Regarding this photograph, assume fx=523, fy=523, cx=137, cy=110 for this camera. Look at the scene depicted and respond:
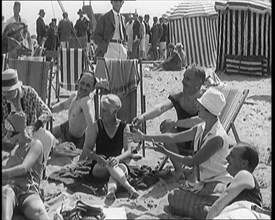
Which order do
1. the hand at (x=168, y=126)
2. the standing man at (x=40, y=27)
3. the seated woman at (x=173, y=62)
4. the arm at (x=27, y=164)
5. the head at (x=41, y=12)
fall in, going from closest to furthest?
1. the arm at (x=27, y=164)
2. the hand at (x=168, y=126)
3. the seated woman at (x=173, y=62)
4. the head at (x=41, y=12)
5. the standing man at (x=40, y=27)

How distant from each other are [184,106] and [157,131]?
1.80 m

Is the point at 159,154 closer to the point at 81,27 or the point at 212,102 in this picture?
the point at 212,102

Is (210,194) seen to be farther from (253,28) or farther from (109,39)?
(253,28)

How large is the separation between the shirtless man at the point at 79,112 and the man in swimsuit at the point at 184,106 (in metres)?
0.67

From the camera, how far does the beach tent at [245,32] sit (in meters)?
10.9

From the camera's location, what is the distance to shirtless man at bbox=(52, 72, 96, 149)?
→ 481cm

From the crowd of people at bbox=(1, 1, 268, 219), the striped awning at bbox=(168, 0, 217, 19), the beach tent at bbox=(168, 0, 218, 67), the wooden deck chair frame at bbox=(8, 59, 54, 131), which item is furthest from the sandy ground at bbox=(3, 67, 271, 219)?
the striped awning at bbox=(168, 0, 217, 19)

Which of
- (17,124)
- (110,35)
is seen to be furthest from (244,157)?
(110,35)

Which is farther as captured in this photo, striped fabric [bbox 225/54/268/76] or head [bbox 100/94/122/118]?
striped fabric [bbox 225/54/268/76]

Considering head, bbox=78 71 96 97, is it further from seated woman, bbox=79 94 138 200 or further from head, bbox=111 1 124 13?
head, bbox=111 1 124 13

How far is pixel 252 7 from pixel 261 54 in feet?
3.34

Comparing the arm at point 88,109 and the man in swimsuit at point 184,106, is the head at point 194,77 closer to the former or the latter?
the man in swimsuit at point 184,106

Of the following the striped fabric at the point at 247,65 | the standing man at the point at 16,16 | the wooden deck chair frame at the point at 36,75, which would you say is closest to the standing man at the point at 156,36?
the striped fabric at the point at 247,65

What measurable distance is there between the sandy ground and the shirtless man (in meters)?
0.30
